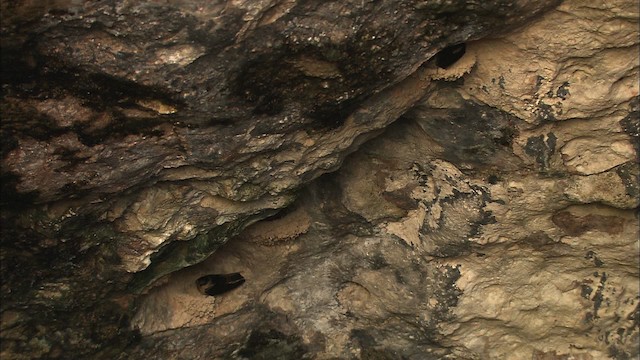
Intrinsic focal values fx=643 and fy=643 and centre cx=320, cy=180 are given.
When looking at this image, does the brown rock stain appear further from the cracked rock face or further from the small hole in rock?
the small hole in rock

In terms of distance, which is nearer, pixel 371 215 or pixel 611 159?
pixel 611 159

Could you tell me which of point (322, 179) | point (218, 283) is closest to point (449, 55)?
point (322, 179)

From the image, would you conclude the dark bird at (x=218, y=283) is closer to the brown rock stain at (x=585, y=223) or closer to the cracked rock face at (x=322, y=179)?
the cracked rock face at (x=322, y=179)

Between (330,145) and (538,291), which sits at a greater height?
(330,145)

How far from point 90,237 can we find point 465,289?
1456 millimetres

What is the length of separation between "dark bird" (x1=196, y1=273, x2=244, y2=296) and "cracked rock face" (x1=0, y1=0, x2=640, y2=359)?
0.12 feet

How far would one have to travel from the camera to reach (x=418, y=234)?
8.52 ft

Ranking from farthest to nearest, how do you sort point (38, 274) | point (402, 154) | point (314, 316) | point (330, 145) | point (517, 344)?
1. point (314, 316)
2. point (517, 344)
3. point (402, 154)
4. point (330, 145)
5. point (38, 274)

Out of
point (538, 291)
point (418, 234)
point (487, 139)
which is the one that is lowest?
point (538, 291)

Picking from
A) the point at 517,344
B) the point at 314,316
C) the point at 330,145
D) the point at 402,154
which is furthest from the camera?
the point at 314,316

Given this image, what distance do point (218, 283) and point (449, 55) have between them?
1.35 meters

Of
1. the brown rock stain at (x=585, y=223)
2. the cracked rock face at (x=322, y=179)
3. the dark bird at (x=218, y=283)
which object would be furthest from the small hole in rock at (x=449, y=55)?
the dark bird at (x=218, y=283)

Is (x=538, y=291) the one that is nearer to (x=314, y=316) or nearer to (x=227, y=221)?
(x=314, y=316)

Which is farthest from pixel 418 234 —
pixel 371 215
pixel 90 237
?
pixel 90 237
